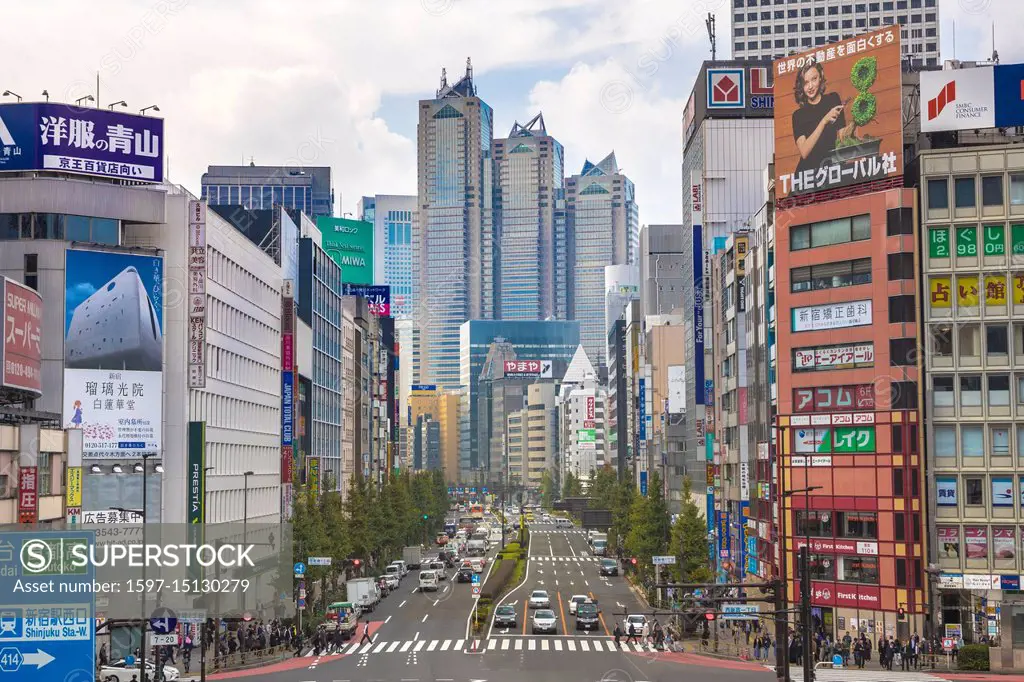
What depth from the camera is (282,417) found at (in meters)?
113

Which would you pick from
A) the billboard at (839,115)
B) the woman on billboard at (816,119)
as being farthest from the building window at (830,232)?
the woman on billboard at (816,119)

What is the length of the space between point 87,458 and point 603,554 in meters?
84.0

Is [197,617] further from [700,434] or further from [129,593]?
[700,434]

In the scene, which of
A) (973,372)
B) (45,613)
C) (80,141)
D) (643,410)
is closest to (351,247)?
(643,410)

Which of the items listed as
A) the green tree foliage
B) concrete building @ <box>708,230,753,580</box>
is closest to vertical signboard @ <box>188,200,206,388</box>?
the green tree foliage

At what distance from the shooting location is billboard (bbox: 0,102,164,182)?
246 feet

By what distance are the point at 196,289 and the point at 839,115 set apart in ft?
130

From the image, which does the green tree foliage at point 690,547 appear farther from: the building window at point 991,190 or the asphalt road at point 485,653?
the building window at point 991,190

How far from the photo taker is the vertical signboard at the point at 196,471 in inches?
3135

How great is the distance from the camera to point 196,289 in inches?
3147

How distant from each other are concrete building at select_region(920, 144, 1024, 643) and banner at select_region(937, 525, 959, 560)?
0.05 m

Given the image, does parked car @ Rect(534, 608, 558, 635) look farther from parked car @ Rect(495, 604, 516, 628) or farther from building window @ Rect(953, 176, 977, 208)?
building window @ Rect(953, 176, 977, 208)

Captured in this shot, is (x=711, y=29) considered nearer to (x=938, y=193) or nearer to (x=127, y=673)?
(x=938, y=193)

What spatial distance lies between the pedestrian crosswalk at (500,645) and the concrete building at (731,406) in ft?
76.3
